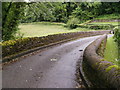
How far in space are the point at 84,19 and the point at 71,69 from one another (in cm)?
5801

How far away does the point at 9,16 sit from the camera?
507 inches

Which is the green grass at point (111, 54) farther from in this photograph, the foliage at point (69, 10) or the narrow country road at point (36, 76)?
the foliage at point (69, 10)

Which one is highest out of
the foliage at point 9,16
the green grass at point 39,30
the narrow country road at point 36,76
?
the foliage at point 9,16

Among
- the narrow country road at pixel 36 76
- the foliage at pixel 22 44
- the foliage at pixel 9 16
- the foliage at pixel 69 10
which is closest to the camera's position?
the narrow country road at pixel 36 76

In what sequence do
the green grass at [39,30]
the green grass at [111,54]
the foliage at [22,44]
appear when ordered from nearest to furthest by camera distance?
the foliage at [22,44] < the green grass at [111,54] < the green grass at [39,30]

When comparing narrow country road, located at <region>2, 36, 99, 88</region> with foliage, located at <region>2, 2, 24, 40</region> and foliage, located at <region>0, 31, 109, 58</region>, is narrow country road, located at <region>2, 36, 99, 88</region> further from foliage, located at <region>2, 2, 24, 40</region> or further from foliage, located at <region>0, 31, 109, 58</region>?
foliage, located at <region>2, 2, 24, 40</region>

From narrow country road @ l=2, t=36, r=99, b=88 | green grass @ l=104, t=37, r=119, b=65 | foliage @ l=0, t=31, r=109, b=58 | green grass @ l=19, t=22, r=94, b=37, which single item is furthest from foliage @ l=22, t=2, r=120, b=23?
narrow country road @ l=2, t=36, r=99, b=88

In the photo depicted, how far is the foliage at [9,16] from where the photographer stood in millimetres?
12280

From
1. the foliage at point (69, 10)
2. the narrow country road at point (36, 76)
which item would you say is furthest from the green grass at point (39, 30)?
the narrow country road at point (36, 76)

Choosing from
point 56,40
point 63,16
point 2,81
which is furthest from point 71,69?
point 63,16

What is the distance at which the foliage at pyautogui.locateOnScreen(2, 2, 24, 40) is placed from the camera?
483 inches

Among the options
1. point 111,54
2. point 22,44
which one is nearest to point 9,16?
point 22,44

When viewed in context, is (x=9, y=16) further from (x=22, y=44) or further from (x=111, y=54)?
(x=111, y=54)

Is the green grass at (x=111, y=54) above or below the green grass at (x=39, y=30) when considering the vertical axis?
above
